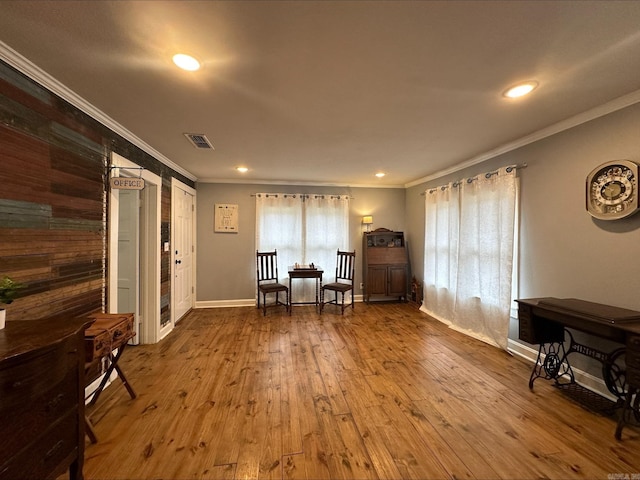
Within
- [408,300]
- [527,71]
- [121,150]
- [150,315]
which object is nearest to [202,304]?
[150,315]

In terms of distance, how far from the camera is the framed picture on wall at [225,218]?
493cm

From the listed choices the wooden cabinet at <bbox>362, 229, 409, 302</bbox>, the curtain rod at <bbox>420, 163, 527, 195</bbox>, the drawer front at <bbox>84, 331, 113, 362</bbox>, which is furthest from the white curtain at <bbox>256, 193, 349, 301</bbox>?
the drawer front at <bbox>84, 331, 113, 362</bbox>

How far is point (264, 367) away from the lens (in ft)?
8.91

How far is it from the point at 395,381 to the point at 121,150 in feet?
11.5

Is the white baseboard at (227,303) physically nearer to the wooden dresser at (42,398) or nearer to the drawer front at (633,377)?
the wooden dresser at (42,398)

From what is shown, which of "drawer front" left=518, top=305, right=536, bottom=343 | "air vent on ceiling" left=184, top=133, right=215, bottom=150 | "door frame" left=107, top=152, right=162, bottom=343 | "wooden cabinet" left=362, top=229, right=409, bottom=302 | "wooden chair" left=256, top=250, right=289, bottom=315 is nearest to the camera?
"drawer front" left=518, top=305, right=536, bottom=343

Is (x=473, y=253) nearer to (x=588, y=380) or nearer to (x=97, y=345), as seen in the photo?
(x=588, y=380)

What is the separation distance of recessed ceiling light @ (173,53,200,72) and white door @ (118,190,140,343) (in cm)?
206

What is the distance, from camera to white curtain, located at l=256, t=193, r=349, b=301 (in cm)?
500

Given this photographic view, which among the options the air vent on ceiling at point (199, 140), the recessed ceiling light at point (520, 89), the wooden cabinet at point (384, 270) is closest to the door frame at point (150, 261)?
the air vent on ceiling at point (199, 140)

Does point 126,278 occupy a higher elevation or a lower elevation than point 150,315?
higher

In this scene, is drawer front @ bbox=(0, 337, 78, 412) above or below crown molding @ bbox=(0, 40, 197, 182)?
below

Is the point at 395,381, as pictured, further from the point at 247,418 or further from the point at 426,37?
the point at 426,37

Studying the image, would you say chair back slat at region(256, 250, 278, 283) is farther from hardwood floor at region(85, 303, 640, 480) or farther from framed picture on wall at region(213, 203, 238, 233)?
hardwood floor at region(85, 303, 640, 480)
